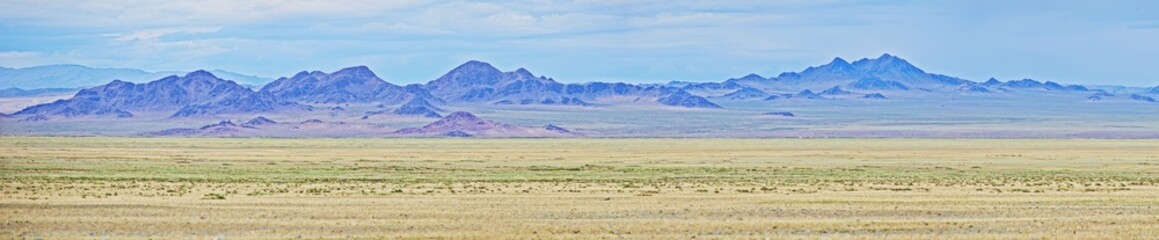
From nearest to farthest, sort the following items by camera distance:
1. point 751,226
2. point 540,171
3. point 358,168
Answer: point 751,226 → point 540,171 → point 358,168

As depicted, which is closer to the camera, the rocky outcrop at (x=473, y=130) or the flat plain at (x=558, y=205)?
the flat plain at (x=558, y=205)

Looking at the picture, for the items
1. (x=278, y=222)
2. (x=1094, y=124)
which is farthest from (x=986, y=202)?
(x=1094, y=124)

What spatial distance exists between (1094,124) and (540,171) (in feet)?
462

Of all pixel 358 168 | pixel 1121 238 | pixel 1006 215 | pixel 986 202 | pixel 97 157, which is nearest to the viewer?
pixel 1121 238

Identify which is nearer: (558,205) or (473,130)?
(558,205)

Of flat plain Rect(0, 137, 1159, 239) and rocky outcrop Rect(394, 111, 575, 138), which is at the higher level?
flat plain Rect(0, 137, 1159, 239)

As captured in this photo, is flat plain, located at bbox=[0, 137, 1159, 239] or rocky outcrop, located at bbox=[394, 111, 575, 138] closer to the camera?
flat plain, located at bbox=[0, 137, 1159, 239]

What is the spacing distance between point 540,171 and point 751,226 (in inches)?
1288

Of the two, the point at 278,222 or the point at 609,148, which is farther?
the point at 609,148

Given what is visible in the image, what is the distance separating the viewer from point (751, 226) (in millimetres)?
24219

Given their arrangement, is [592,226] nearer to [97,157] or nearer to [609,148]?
[97,157]

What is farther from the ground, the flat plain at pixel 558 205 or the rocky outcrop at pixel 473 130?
the flat plain at pixel 558 205

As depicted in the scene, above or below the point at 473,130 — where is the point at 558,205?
above

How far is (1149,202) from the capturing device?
31891mm
